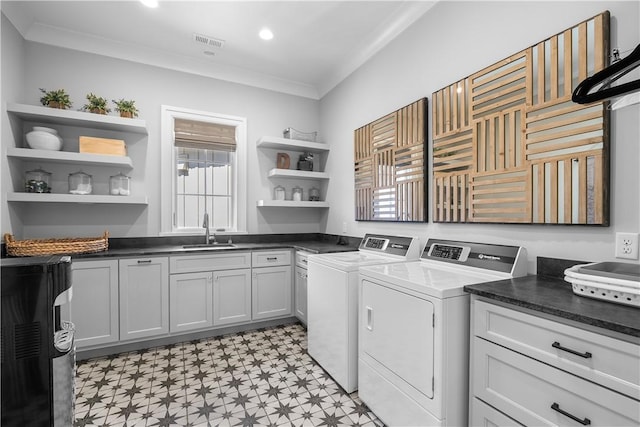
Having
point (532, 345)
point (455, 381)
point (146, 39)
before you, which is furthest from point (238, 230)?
point (532, 345)

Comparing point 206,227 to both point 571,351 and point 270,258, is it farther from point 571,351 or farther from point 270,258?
point 571,351

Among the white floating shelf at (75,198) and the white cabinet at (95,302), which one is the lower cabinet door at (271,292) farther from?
the white floating shelf at (75,198)

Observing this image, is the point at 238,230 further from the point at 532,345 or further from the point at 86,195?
the point at 532,345

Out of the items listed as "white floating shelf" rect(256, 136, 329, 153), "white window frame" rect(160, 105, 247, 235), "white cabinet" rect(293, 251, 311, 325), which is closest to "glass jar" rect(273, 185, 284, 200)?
"white window frame" rect(160, 105, 247, 235)

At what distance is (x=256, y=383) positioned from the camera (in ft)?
7.31

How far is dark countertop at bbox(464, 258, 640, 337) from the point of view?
0.94 metres

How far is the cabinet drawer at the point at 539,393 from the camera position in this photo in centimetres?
96

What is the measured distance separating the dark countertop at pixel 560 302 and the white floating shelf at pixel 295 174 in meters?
2.61

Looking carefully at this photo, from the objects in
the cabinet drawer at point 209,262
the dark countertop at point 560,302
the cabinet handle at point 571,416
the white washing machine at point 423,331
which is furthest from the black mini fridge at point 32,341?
the cabinet drawer at point 209,262

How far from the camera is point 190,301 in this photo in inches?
115

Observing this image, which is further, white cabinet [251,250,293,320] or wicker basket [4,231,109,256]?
white cabinet [251,250,293,320]

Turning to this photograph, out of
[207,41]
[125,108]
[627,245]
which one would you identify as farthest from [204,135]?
[627,245]

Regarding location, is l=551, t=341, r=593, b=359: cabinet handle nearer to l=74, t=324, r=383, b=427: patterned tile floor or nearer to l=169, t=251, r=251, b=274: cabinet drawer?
l=74, t=324, r=383, b=427: patterned tile floor

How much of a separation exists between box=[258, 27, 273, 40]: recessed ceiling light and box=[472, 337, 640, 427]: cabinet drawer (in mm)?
Result: 2976
